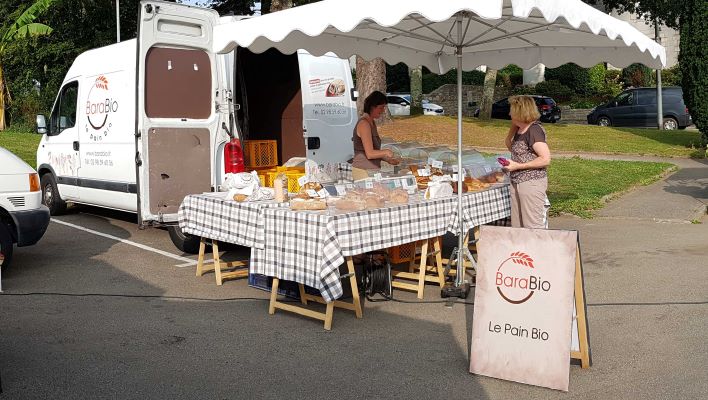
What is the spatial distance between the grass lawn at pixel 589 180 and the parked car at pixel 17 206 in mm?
7766

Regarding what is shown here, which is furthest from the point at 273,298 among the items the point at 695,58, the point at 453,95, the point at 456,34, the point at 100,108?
the point at 453,95

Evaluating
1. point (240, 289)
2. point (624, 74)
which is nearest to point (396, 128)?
point (240, 289)

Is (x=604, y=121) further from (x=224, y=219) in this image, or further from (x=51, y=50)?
(x=224, y=219)

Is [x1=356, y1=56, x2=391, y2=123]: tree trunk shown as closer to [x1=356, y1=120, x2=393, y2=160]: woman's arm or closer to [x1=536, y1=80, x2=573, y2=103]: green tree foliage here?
[x1=356, y1=120, x2=393, y2=160]: woman's arm

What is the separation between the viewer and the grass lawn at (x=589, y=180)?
12355 mm

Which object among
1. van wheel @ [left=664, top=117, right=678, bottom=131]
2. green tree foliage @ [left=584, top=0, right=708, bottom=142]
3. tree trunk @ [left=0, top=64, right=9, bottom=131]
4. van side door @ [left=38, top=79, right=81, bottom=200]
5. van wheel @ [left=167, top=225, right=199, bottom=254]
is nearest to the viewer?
van wheel @ [left=167, top=225, right=199, bottom=254]

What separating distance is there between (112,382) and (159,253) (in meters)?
4.20

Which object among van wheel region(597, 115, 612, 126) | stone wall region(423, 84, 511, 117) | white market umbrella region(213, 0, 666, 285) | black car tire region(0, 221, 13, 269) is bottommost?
black car tire region(0, 221, 13, 269)

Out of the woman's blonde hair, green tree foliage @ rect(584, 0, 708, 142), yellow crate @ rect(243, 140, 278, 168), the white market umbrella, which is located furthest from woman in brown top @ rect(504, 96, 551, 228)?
green tree foliage @ rect(584, 0, 708, 142)

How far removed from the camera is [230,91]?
8.52m

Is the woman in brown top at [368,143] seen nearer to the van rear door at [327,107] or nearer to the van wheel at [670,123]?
the van rear door at [327,107]

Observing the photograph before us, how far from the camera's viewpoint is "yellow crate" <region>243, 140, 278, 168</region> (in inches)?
355

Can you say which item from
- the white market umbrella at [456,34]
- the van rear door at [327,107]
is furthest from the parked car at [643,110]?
the van rear door at [327,107]

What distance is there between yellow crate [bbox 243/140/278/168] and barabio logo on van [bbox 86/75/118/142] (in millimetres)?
1711
